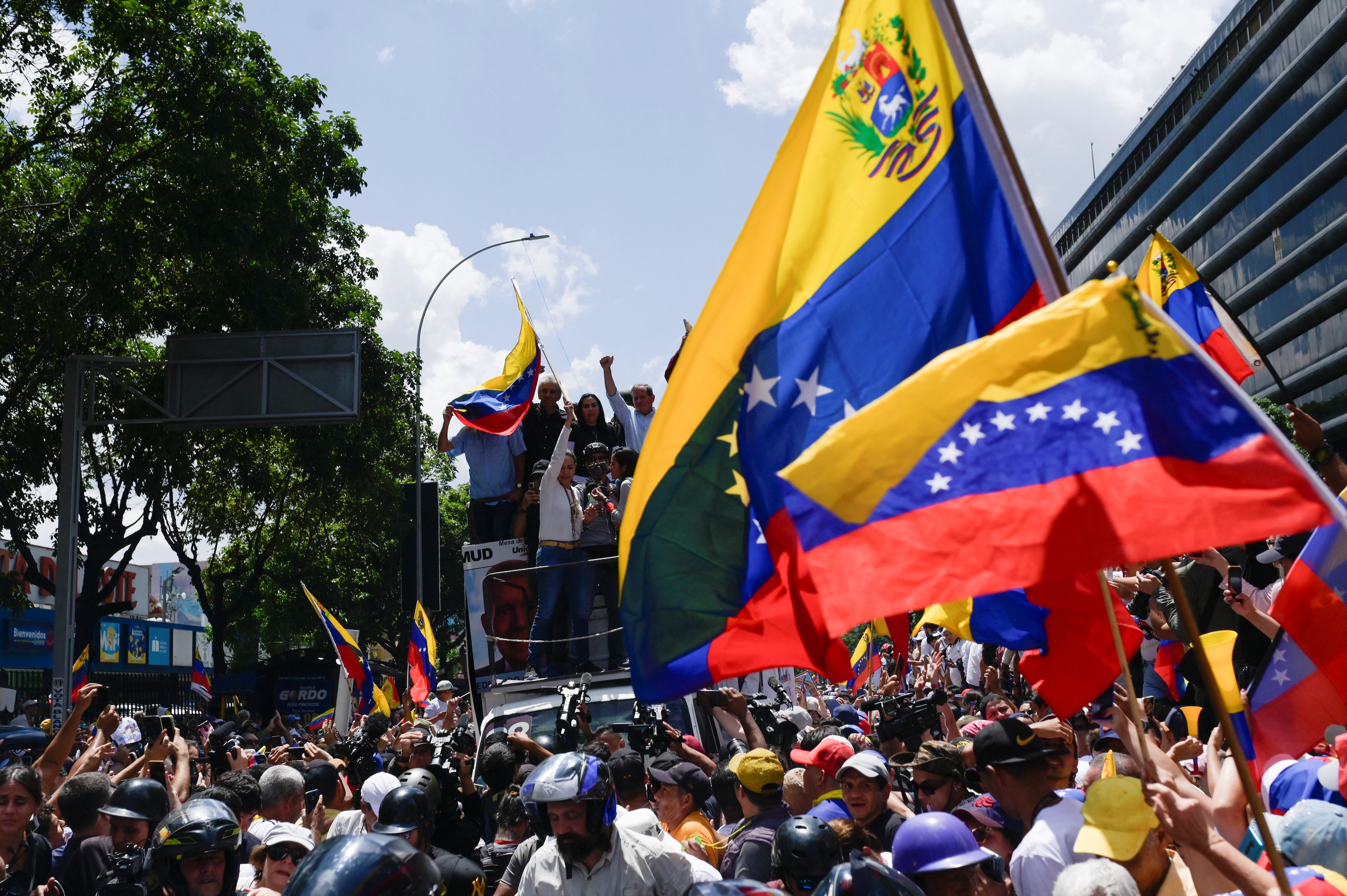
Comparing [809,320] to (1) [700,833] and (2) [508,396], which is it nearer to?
(1) [700,833]

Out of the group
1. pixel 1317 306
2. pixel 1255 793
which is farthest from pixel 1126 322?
pixel 1317 306

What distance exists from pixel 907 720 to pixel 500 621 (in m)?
3.80

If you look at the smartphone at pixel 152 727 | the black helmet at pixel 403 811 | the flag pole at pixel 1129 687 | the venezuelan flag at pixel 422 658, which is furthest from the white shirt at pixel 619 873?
the venezuelan flag at pixel 422 658

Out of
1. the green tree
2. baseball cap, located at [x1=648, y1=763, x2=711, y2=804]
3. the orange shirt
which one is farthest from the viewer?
the green tree

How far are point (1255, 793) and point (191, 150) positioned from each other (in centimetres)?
1516

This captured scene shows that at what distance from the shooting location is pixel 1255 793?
2568 millimetres

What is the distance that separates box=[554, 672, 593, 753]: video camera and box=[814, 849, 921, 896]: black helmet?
141 inches

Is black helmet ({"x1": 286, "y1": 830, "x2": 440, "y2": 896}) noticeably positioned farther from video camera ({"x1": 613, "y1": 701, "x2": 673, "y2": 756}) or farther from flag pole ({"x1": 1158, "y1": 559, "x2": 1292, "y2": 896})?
video camera ({"x1": 613, "y1": 701, "x2": 673, "y2": 756})

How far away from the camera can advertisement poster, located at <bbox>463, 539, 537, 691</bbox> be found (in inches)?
379

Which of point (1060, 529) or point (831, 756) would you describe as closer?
point (1060, 529)

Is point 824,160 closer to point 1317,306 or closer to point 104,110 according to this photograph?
point 104,110

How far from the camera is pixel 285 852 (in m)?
4.78

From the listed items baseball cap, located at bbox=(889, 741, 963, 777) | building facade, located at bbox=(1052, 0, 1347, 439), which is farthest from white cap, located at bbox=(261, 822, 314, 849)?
building facade, located at bbox=(1052, 0, 1347, 439)

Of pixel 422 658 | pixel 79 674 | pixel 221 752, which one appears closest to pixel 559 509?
pixel 221 752
